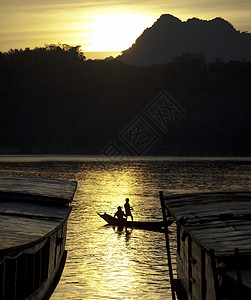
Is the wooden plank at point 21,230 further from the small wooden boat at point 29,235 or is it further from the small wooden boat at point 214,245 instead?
the small wooden boat at point 214,245

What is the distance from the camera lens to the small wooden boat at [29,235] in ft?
51.4

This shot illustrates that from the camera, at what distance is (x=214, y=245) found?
599 inches

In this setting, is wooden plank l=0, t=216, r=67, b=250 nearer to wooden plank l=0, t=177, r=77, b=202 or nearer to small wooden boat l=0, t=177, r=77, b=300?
small wooden boat l=0, t=177, r=77, b=300

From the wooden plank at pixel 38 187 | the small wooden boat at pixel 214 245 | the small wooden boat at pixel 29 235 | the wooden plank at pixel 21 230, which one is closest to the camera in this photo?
the small wooden boat at pixel 214 245

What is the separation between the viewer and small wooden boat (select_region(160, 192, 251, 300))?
1358cm

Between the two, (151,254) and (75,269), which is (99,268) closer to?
(75,269)

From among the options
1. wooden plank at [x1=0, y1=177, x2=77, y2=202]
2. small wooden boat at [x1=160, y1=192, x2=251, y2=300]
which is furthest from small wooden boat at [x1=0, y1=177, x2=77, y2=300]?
small wooden boat at [x1=160, y1=192, x2=251, y2=300]

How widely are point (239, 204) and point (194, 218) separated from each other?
3.40 metres

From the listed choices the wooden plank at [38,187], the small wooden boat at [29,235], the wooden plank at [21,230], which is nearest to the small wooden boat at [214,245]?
the wooden plank at [21,230]

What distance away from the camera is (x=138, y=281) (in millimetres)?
29469

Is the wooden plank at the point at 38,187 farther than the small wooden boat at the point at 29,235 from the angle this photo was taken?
Yes

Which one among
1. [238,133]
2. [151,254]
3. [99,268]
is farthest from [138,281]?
[238,133]

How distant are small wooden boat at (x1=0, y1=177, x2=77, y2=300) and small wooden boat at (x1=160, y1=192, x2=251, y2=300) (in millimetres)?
5031

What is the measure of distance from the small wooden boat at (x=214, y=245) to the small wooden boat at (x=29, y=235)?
5.03 meters
